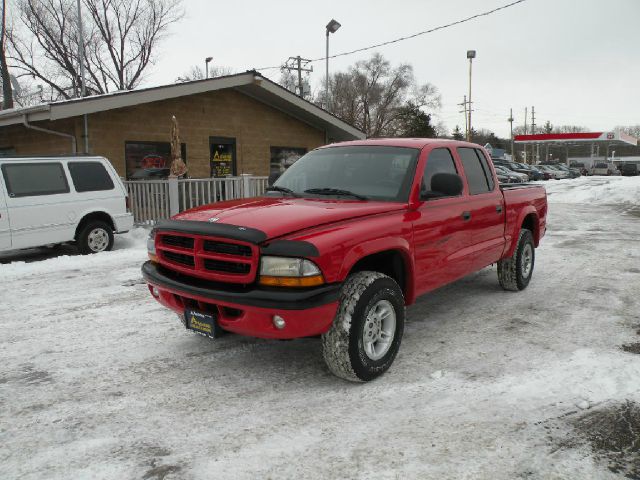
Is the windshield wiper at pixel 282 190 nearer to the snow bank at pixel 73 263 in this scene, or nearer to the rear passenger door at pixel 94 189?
the snow bank at pixel 73 263

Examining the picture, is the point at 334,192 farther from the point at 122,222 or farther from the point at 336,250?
the point at 122,222

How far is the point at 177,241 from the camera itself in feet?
12.9

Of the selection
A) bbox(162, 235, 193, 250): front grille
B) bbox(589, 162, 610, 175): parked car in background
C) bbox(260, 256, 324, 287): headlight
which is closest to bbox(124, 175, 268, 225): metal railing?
bbox(162, 235, 193, 250): front grille

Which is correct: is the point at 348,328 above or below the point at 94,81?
below

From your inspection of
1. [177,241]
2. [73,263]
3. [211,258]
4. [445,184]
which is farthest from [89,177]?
[445,184]

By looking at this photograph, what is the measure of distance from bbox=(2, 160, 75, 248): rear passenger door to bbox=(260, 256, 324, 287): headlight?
673 cm

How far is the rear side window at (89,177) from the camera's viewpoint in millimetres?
9188

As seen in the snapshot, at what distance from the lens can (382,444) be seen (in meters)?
3.00

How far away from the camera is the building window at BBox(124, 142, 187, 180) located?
46.5 feet

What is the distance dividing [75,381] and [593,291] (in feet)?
19.4

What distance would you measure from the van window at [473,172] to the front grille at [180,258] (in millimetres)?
2910

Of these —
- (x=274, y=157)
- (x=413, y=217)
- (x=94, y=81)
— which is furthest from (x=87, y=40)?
(x=413, y=217)

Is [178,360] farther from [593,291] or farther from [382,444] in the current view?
[593,291]

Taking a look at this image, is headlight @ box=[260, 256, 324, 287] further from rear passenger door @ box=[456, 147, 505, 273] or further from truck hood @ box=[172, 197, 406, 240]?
rear passenger door @ box=[456, 147, 505, 273]
